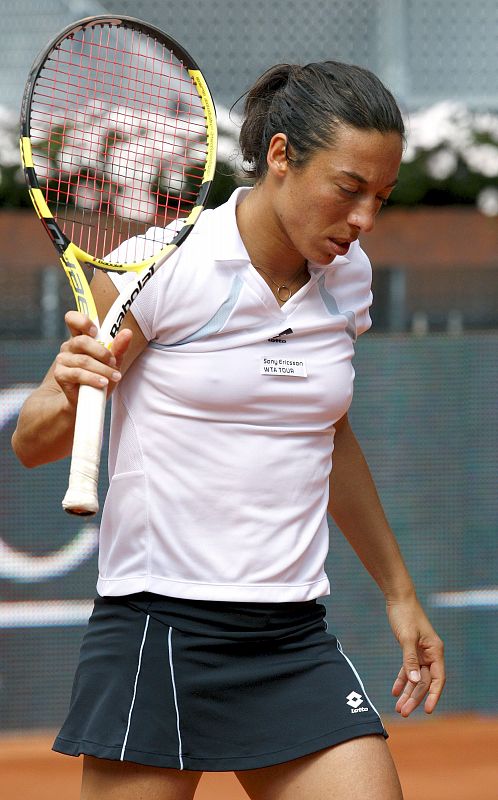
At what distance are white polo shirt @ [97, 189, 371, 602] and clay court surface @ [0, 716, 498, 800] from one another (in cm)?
279

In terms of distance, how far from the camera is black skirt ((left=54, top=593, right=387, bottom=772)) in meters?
1.95

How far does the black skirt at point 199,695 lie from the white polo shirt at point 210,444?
0.15 feet

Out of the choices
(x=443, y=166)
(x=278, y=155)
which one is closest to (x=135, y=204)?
(x=443, y=166)

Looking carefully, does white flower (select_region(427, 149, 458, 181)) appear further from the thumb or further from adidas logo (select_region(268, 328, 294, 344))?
the thumb

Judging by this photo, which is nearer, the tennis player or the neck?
the tennis player

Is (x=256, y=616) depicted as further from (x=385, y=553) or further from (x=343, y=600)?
(x=343, y=600)

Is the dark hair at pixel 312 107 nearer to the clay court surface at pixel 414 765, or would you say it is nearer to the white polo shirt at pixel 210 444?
the white polo shirt at pixel 210 444

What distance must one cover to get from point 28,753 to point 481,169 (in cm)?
347

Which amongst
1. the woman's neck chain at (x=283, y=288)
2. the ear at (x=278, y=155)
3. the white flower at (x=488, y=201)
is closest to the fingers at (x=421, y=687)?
the woman's neck chain at (x=283, y=288)

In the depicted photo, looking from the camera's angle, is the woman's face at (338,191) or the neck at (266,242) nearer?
the woman's face at (338,191)

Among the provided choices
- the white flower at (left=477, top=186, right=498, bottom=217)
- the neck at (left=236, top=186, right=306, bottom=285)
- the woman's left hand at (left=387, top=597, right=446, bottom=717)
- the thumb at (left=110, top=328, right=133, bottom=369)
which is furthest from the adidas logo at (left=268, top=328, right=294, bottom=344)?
the white flower at (left=477, top=186, right=498, bottom=217)

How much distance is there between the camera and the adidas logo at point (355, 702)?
2.01m

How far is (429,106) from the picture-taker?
6.38 meters

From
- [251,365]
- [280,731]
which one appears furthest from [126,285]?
[280,731]
